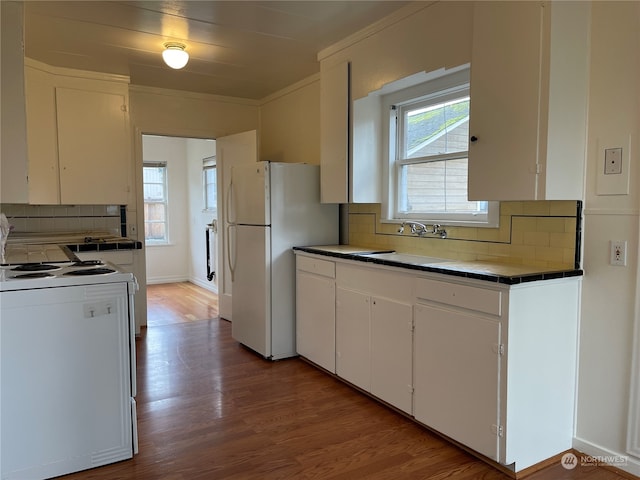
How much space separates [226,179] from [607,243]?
377cm

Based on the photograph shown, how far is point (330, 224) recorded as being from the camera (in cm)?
399

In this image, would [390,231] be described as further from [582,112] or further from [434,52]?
[582,112]

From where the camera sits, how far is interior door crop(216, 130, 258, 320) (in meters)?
4.64

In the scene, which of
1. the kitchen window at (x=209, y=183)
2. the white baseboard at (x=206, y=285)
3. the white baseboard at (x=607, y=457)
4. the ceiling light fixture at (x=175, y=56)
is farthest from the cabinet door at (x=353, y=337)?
the kitchen window at (x=209, y=183)

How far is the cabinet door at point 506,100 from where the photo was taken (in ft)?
7.03

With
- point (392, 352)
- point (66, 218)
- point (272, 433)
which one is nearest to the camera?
point (272, 433)

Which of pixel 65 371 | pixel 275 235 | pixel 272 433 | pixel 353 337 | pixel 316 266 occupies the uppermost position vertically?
pixel 275 235

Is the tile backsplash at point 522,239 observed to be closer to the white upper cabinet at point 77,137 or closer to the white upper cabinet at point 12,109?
the white upper cabinet at point 12,109

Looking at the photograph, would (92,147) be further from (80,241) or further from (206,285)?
(206,285)

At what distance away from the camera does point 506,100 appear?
2.27m

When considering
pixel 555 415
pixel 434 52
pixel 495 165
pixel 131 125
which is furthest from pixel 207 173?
pixel 555 415

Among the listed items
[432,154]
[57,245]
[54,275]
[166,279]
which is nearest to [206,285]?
[166,279]

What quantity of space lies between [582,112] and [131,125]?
4.01 metres

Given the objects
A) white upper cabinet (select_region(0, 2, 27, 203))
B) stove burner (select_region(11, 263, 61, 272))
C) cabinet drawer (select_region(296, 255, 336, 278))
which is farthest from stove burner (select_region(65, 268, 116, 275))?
cabinet drawer (select_region(296, 255, 336, 278))
